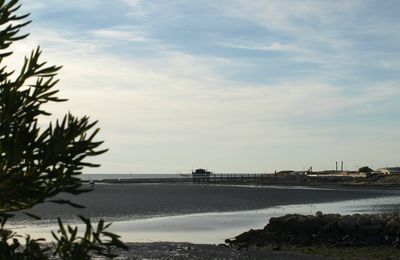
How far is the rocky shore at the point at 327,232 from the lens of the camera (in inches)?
1047

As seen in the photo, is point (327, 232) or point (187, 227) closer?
point (327, 232)

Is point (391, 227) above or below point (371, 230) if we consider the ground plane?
above

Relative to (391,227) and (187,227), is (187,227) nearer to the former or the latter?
(187,227)

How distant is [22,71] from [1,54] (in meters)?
0.31

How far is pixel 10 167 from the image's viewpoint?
23.2 ft

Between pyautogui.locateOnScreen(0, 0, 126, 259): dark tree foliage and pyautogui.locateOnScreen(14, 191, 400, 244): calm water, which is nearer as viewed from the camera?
pyautogui.locateOnScreen(0, 0, 126, 259): dark tree foliage

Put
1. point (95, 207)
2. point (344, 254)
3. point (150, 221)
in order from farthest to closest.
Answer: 1. point (95, 207)
2. point (150, 221)
3. point (344, 254)

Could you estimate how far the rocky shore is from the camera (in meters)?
26.6

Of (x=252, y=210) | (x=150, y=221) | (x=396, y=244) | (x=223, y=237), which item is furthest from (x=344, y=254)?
(x=252, y=210)

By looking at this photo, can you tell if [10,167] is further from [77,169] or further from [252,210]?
[252,210]

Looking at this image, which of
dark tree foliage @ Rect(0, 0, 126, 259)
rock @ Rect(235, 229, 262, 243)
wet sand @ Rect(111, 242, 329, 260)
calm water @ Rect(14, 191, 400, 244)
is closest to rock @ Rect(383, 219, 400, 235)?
wet sand @ Rect(111, 242, 329, 260)

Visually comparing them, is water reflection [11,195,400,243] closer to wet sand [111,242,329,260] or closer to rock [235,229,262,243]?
rock [235,229,262,243]

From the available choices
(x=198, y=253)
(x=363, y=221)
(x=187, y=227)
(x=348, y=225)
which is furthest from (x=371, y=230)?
(x=187, y=227)

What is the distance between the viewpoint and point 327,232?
91.8 ft
